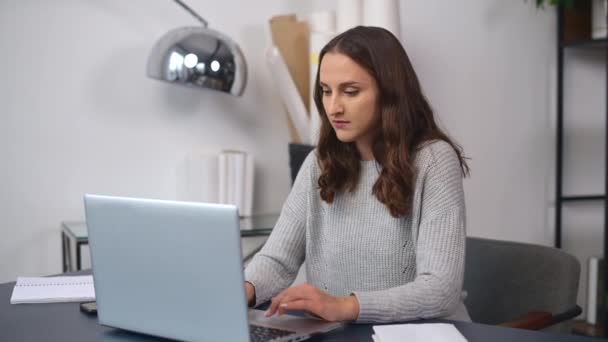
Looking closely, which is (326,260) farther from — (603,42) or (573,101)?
(573,101)

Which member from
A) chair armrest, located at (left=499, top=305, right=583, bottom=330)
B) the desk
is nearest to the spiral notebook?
the desk

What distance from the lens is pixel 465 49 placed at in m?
3.04

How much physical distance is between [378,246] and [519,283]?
1.37 feet

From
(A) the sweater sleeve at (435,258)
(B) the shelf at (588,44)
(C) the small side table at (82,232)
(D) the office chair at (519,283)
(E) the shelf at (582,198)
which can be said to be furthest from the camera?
(E) the shelf at (582,198)

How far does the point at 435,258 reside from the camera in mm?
1334

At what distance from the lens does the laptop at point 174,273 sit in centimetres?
102

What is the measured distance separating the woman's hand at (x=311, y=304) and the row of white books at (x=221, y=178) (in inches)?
50.5

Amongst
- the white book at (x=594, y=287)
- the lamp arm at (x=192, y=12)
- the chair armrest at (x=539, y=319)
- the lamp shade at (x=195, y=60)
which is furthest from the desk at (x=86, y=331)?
the white book at (x=594, y=287)

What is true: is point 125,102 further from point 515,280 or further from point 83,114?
point 515,280

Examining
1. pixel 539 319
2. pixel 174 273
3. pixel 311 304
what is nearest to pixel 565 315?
pixel 539 319

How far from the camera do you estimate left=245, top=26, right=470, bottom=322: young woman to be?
1.38 metres

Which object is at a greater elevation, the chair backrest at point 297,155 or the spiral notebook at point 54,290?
the chair backrest at point 297,155

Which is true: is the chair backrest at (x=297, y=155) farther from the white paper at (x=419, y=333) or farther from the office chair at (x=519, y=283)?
the white paper at (x=419, y=333)

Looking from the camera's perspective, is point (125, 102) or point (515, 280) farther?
point (125, 102)
